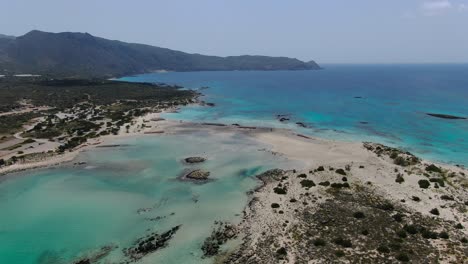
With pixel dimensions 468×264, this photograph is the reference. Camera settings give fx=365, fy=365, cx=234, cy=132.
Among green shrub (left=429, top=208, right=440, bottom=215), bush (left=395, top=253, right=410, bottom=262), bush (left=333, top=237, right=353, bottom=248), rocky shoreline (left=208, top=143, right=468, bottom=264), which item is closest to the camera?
bush (left=395, top=253, right=410, bottom=262)

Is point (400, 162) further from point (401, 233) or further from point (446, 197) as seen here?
point (401, 233)

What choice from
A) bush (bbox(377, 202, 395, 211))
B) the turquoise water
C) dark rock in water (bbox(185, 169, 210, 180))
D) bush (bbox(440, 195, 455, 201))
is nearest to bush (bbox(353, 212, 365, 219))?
bush (bbox(377, 202, 395, 211))

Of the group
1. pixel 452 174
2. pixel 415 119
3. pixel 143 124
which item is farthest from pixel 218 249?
pixel 415 119

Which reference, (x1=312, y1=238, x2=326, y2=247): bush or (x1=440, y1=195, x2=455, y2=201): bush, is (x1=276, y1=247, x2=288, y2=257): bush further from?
(x1=440, y1=195, x2=455, y2=201): bush

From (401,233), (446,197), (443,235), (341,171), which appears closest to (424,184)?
(446,197)

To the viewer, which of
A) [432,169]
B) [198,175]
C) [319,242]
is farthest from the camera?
[198,175]

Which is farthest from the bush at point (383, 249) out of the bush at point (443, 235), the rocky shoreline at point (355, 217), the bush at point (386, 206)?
the bush at point (386, 206)
